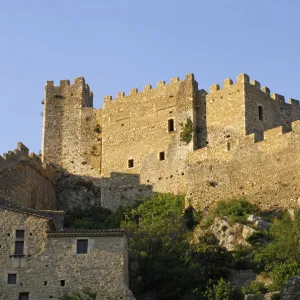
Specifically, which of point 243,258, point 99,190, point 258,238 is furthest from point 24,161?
point 243,258

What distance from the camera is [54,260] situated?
3788 cm

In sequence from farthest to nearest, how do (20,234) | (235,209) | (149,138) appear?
(149,138), (235,209), (20,234)

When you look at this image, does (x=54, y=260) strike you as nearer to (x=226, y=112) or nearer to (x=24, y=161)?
(x=24, y=161)

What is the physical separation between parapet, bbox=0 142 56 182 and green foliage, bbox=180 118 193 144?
30.7 ft

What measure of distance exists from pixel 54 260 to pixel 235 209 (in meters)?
15.4

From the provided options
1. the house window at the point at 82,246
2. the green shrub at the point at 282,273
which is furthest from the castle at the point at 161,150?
the green shrub at the point at 282,273

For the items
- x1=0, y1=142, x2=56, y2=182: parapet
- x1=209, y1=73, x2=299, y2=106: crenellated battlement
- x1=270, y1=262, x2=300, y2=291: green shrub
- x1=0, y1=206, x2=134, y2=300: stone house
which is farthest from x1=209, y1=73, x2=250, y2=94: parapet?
x1=0, y1=206, x2=134, y2=300: stone house

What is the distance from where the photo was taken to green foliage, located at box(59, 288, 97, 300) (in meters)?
36.8

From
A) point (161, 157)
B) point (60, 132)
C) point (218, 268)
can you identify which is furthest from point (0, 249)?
point (60, 132)

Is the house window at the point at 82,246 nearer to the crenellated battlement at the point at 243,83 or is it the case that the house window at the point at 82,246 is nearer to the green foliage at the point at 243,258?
the green foliage at the point at 243,258

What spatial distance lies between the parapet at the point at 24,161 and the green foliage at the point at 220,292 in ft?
58.7

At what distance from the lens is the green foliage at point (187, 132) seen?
188 feet

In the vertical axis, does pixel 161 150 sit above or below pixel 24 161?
above

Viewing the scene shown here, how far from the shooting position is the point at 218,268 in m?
44.0
